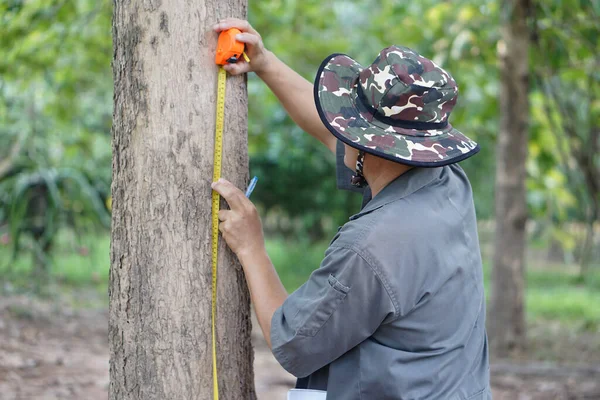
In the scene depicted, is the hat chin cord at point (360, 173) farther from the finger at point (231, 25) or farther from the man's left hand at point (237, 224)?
the finger at point (231, 25)

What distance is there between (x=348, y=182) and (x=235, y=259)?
0.46m

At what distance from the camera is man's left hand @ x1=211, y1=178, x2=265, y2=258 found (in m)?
1.99

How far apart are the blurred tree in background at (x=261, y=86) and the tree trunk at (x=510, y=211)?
1.33 feet

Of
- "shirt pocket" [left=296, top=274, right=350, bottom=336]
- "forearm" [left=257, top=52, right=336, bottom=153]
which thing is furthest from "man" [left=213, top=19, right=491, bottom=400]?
"forearm" [left=257, top=52, right=336, bottom=153]

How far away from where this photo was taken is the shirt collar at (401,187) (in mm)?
1825

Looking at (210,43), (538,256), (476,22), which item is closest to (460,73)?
(476,22)

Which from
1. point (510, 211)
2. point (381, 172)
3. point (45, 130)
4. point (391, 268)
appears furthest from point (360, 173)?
point (45, 130)

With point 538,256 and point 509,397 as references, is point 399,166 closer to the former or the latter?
point 509,397

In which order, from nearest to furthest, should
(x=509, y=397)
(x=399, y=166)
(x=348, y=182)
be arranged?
(x=399, y=166), (x=348, y=182), (x=509, y=397)

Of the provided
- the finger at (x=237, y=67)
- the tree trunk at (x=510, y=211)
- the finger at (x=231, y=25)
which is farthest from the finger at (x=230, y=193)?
the tree trunk at (x=510, y=211)

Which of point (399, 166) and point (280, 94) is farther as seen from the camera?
point (280, 94)

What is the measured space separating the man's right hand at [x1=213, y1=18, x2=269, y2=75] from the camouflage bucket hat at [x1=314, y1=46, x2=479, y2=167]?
0.93 ft

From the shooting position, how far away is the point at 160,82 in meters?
1.95

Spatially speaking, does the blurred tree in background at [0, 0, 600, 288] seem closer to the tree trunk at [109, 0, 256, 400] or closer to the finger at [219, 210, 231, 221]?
the tree trunk at [109, 0, 256, 400]
